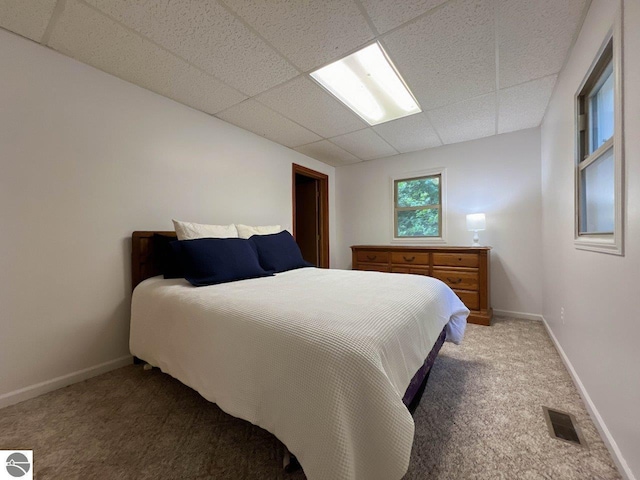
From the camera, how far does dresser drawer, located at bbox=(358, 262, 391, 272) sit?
3520 mm

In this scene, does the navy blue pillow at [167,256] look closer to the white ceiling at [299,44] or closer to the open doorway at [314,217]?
the white ceiling at [299,44]

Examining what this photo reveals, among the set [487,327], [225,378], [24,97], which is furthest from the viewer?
[487,327]

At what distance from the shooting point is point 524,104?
8.13 ft

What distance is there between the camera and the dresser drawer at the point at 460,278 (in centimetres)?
293

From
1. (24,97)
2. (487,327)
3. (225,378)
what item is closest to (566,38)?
(487,327)

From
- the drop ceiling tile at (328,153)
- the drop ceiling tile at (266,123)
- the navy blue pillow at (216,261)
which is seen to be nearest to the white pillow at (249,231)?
the navy blue pillow at (216,261)

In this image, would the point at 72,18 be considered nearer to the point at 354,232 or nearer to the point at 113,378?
the point at 113,378

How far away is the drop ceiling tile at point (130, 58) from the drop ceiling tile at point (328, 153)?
1396 mm

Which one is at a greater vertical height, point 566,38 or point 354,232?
point 566,38

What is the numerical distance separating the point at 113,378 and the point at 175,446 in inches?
40.5

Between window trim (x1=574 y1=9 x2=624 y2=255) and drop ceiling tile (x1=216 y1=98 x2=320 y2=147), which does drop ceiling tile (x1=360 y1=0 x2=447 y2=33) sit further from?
drop ceiling tile (x1=216 y1=98 x2=320 y2=147)

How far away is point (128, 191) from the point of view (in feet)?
6.74

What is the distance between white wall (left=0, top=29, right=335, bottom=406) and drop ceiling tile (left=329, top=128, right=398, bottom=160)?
1.83 m

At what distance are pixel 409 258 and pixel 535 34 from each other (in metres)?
2.34
